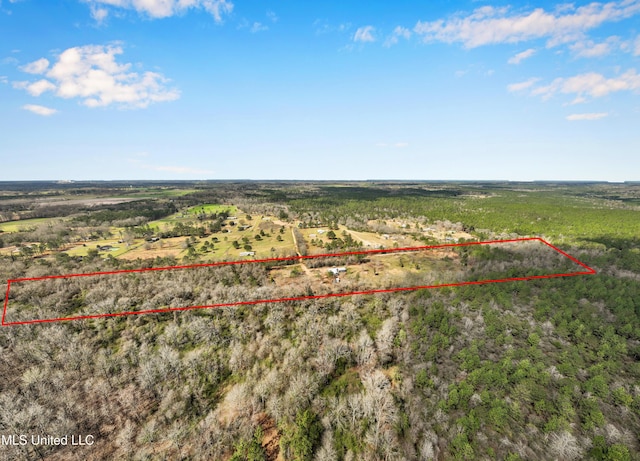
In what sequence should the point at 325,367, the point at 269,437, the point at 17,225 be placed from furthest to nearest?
the point at 17,225
the point at 325,367
the point at 269,437

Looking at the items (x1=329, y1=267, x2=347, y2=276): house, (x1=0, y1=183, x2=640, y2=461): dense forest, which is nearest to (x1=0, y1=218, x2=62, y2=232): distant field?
(x1=0, y1=183, x2=640, y2=461): dense forest

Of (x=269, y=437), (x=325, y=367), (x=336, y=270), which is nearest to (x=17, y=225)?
(x=336, y=270)

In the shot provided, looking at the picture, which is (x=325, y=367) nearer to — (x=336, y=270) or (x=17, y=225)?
(x=336, y=270)

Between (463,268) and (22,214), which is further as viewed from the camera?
(22,214)

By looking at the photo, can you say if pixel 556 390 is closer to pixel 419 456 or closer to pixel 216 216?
pixel 419 456

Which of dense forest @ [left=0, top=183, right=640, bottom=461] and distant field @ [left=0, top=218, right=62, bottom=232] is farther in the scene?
distant field @ [left=0, top=218, right=62, bottom=232]

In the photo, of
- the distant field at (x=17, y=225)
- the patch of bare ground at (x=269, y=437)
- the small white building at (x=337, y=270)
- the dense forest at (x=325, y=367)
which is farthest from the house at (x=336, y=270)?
the distant field at (x=17, y=225)

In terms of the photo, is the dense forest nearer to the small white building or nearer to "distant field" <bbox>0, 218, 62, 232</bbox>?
the small white building

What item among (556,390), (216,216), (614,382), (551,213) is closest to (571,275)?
(614,382)
